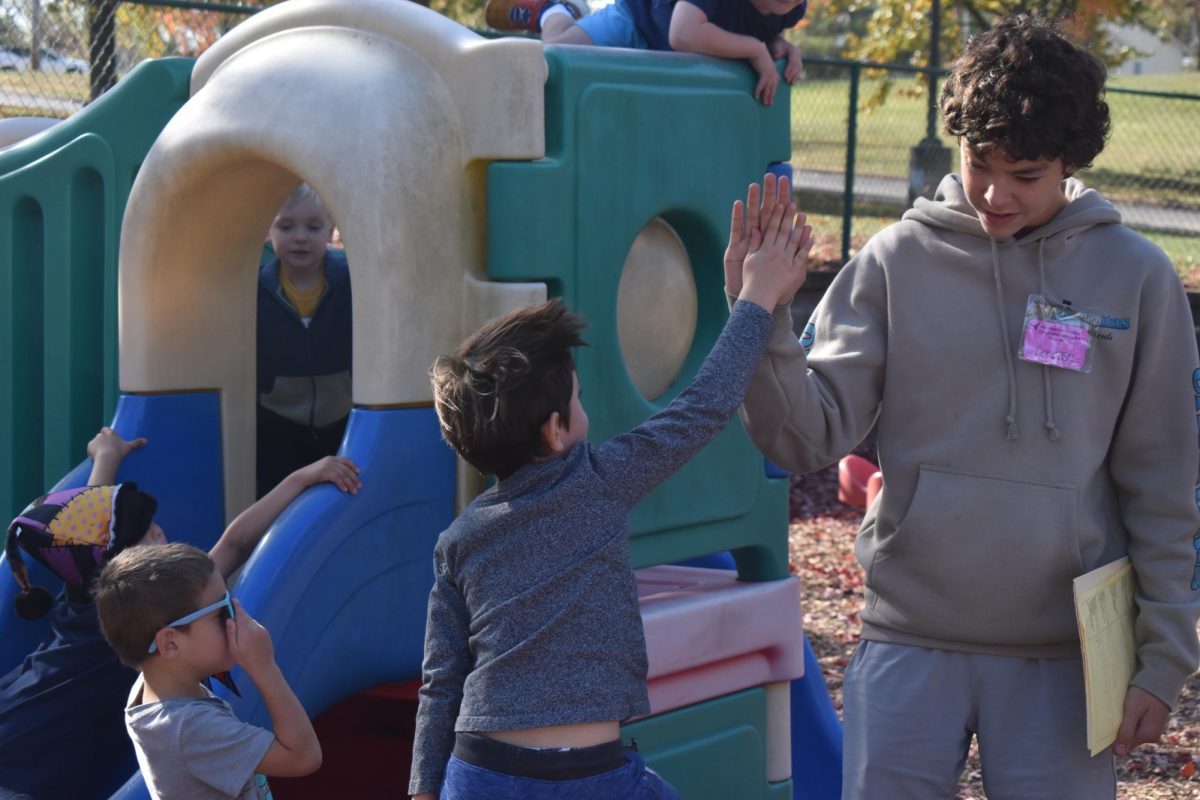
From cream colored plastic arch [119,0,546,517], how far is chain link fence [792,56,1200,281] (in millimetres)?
7334

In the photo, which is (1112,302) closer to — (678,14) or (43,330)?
(678,14)

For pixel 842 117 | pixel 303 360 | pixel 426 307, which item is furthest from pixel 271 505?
pixel 842 117

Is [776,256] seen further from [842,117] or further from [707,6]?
[842,117]

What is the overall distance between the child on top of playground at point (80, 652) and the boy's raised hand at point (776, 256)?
1.09 m

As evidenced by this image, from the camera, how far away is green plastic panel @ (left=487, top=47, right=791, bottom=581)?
3057 mm

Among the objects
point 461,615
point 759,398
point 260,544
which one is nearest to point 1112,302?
point 759,398

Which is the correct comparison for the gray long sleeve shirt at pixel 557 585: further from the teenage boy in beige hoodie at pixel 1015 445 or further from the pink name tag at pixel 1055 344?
the pink name tag at pixel 1055 344

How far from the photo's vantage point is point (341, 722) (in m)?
3.55

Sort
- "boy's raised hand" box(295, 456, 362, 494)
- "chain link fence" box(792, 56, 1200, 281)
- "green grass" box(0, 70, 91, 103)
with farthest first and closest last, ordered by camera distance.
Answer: "chain link fence" box(792, 56, 1200, 281)
"green grass" box(0, 70, 91, 103)
"boy's raised hand" box(295, 456, 362, 494)

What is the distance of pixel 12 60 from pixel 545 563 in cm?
691

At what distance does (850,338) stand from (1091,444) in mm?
401

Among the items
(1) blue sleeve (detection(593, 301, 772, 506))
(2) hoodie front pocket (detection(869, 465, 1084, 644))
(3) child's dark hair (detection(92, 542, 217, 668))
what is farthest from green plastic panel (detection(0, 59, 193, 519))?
(2) hoodie front pocket (detection(869, 465, 1084, 644))

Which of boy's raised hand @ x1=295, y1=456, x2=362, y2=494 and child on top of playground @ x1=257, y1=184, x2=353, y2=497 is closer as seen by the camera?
boy's raised hand @ x1=295, y1=456, x2=362, y2=494

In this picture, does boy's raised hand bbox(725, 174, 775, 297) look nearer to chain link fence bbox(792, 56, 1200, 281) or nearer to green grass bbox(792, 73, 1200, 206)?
chain link fence bbox(792, 56, 1200, 281)
